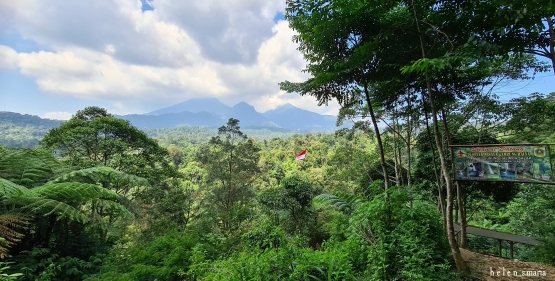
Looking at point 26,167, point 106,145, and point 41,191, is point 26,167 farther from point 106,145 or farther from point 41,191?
point 106,145

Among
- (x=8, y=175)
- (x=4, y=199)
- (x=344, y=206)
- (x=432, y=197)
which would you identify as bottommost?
(x=432, y=197)

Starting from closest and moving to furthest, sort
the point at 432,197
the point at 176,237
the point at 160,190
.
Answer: the point at 176,237 → the point at 432,197 → the point at 160,190

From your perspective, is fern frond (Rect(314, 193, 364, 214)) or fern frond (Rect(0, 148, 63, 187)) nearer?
fern frond (Rect(0, 148, 63, 187))

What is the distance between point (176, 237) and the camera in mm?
4445

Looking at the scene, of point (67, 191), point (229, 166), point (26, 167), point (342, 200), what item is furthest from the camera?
point (229, 166)

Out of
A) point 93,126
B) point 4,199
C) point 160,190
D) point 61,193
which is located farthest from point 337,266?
point 93,126

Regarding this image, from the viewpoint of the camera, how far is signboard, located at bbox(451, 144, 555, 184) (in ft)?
10.9

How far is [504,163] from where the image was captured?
139 inches

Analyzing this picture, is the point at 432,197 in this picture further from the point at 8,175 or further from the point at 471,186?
the point at 8,175

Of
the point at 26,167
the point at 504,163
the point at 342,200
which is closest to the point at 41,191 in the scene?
the point at 26,167

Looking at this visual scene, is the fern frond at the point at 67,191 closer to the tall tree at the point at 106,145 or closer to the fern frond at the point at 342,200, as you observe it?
the fern frond at the point at 342,200

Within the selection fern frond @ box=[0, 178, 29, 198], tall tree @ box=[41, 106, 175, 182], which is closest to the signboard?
fern frond @ box=[0, 178, 29, 198]

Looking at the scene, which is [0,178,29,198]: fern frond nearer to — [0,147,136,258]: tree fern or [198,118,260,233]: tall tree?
[0,147,136,258]: tree fern

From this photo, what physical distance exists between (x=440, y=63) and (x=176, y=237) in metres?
4.73
